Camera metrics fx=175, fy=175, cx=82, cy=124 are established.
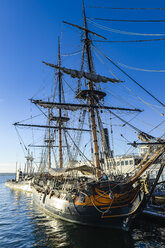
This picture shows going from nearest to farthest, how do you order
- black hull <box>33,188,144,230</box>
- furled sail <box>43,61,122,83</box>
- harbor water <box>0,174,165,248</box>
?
1. harbor water <box>0,174,165,248</box>
2. black hull <box>33,188,144,230</box>
3. furled sail <box>43,61,122,83</box>

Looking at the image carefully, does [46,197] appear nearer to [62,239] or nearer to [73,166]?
[73,166]

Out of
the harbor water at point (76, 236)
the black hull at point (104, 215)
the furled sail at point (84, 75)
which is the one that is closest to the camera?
the harbor water at point (76, 236)

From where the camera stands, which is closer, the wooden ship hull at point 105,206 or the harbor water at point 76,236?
the harbor water at point 76,236

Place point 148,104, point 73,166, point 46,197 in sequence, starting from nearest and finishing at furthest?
1. point 148,104
2. point 73,166
3. point 46,197

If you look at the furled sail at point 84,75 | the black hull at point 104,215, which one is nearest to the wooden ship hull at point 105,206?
the black hull at point 104,215

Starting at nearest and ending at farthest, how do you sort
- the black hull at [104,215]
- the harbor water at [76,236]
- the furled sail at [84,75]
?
the harbor water at [76,236] → the black hull at [104,215] → the furled sail at [84,75]

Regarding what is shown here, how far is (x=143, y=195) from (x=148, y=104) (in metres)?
5.91

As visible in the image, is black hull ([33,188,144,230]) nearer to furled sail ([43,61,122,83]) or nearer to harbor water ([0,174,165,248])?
harbor water ([0,174,165,248])

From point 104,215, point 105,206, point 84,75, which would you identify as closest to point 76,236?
point 104,215

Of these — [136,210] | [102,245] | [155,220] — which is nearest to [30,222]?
[102,245]

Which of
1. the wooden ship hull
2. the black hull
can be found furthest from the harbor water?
the wooden ship hull

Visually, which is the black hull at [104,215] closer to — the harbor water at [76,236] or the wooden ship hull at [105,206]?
the wooden ship hull at [105,206]

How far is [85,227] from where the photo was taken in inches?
485

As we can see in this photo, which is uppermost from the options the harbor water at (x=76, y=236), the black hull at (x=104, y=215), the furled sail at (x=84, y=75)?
the furled sail at (x=84, y=75)
